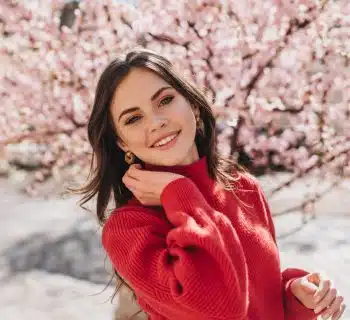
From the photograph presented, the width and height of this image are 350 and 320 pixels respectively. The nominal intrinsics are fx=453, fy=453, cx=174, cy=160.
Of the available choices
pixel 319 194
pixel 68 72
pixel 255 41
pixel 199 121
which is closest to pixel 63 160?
pixel 68 72

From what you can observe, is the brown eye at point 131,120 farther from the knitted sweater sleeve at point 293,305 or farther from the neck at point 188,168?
the knitted sweater sleeve at point 293,305

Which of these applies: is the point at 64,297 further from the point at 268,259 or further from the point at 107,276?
the point at 268,259

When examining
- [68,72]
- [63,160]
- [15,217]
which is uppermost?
[68,72]

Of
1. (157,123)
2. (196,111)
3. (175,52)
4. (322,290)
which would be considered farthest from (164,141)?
(175,52)

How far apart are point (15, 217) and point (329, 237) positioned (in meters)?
3.83

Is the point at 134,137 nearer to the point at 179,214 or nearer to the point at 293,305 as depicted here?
the point at 179,214

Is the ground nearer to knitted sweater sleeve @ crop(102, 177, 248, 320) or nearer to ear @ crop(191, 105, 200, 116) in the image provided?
ear @ crop(191, 105, 200, 116)

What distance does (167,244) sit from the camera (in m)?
1.13

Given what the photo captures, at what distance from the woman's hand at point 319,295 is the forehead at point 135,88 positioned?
2.39ft

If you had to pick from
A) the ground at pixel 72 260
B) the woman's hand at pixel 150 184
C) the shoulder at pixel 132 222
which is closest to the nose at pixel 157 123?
the woman's hand at pixel 150 184

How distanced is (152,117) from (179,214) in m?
0.29

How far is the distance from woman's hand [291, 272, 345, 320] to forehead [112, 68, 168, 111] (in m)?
0.73

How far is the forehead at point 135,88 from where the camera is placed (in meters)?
1.26

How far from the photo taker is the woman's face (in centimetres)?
125
